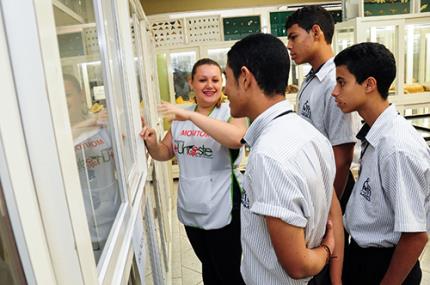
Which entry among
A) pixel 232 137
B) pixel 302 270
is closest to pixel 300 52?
pixel 232 137

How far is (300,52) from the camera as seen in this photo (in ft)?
5.76

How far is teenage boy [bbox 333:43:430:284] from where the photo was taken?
1.11 m

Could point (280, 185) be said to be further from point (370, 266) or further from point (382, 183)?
point (370, 266)

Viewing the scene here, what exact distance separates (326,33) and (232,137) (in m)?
0.77

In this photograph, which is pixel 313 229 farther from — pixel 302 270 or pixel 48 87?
pixel 48 87

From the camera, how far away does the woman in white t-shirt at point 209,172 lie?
5.37ft

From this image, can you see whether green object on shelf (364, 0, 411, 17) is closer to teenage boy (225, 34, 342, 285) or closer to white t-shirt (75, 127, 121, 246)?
teenage boy (225, 34, 342, 285)

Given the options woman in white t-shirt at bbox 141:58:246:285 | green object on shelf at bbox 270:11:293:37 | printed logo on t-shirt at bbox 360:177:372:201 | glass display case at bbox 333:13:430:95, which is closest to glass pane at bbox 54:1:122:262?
woman in white t-shirt at bbox 141:58:246:285

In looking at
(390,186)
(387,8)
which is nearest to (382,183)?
(390,186)

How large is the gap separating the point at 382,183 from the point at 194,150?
844 millimetres

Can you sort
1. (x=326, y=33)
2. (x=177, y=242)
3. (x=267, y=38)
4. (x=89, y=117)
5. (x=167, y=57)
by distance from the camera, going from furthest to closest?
(x=167, y=57)
(x=177, y=242)
(x=326, y=33)
(x=267, y=38)
(x=89, y=117)

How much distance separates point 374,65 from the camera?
1.31m

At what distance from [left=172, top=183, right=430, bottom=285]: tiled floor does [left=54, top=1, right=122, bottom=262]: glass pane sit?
5.84 ft

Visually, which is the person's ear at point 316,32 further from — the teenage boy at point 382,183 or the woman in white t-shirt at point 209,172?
the woman in white t-shirt at point 209,172
